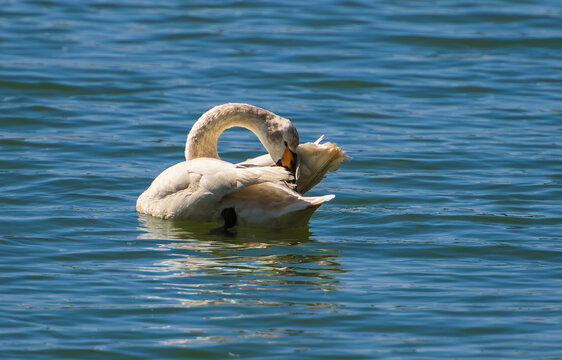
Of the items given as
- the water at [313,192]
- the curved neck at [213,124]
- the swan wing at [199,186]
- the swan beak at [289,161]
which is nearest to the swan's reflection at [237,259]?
the water at [313,192]

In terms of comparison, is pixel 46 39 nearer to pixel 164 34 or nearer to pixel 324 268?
pixel 164 34

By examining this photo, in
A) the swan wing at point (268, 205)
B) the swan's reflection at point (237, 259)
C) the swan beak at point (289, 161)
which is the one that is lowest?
the swan's reflection at point (237, 259)

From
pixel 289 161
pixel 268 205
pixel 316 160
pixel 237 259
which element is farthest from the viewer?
pixel 289 161

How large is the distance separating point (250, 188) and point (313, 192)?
2.27 meters

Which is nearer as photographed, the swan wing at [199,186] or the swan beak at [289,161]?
the swan wing at [199,186]

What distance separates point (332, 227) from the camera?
9.07 metres

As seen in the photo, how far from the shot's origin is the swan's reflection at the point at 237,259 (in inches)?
282

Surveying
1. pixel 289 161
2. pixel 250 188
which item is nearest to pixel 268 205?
pixel 250 188

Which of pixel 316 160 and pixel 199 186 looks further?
pixel 316 160

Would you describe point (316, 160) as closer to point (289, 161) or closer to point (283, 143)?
point (289, 161)

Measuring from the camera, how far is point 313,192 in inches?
415

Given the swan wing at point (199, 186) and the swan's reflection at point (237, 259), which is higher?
the swan wing at point (199, 186)

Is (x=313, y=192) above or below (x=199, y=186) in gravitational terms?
below

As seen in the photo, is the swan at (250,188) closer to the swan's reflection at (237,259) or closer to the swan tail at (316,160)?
the swan tail at (316,160)
